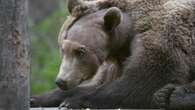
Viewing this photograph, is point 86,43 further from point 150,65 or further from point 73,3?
point 150,65

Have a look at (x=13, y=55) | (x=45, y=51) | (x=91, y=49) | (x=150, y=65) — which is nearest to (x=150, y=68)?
(x=150, y=65)

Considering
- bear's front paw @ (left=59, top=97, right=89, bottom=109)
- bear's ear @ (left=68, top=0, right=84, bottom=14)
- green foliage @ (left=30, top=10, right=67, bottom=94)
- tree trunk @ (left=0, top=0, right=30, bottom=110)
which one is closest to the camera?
tree trunk @ (left=0, top=0, right=30, bottom=110)

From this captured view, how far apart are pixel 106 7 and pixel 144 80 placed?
94 cm

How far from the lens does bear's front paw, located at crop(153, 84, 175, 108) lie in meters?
7.22

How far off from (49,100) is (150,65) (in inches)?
45.6

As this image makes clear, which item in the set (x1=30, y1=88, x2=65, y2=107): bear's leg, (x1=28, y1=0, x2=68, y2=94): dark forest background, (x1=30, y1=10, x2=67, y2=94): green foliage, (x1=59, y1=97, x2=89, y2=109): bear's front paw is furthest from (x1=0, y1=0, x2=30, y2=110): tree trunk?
(x1=30, y1=10, x2=67, y2=94): green foliage

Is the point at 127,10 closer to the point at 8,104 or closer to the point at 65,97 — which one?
the point at 65,97

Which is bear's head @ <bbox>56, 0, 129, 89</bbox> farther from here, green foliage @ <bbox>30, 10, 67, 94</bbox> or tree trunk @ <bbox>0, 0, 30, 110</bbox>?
green foliage @ <bbox>30, 10, 67, 94</bbox>

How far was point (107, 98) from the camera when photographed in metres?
7.38

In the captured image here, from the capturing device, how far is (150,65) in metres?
7.34

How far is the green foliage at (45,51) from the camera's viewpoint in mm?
16062

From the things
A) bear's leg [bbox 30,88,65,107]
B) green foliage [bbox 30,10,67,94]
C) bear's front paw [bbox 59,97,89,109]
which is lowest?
green foliage [bbox 30,10,67,94]

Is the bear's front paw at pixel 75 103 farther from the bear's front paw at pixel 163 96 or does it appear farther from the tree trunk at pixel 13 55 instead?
the tree trunk at pixel 13 55

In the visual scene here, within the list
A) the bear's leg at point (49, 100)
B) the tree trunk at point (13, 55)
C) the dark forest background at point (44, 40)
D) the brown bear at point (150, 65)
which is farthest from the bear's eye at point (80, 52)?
the dark forest background at point (44, 40)
